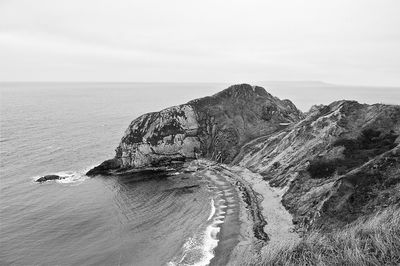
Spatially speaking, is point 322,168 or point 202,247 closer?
point 202,247

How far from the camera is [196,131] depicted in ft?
281

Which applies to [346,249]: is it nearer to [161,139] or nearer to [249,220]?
[249,220]

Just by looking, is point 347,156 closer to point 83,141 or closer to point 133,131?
point 133,131

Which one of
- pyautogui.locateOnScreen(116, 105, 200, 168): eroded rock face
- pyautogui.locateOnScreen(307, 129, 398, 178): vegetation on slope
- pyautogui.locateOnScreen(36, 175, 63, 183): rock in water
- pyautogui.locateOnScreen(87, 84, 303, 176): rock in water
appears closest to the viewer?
pyautogui.locateOnScreen(307, 129, 398, 178): vegetation on slope

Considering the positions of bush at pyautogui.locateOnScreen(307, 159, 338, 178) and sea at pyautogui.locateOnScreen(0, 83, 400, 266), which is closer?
sea at pyautogui.locateOnScreen(0, 83, 400, 266)

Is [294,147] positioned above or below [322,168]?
above

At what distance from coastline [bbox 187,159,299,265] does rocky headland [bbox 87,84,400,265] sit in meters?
0.21

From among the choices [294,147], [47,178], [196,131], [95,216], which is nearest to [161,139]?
[196,131]

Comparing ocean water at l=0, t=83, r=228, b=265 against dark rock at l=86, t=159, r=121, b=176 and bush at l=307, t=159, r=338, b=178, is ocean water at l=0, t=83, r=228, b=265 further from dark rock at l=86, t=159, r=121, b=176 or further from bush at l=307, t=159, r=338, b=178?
bush at l=307, t=159, r=338, b=178

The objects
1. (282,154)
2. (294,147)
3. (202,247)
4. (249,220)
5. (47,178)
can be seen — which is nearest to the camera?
(202,247)

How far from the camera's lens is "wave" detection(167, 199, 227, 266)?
130ft

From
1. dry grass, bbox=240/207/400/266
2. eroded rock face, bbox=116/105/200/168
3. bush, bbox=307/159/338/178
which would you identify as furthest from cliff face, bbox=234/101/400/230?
dry grass, bbox=240/207/400/266

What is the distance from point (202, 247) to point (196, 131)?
147ft

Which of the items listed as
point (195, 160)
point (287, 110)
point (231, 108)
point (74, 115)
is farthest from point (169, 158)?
point (74, 115)
